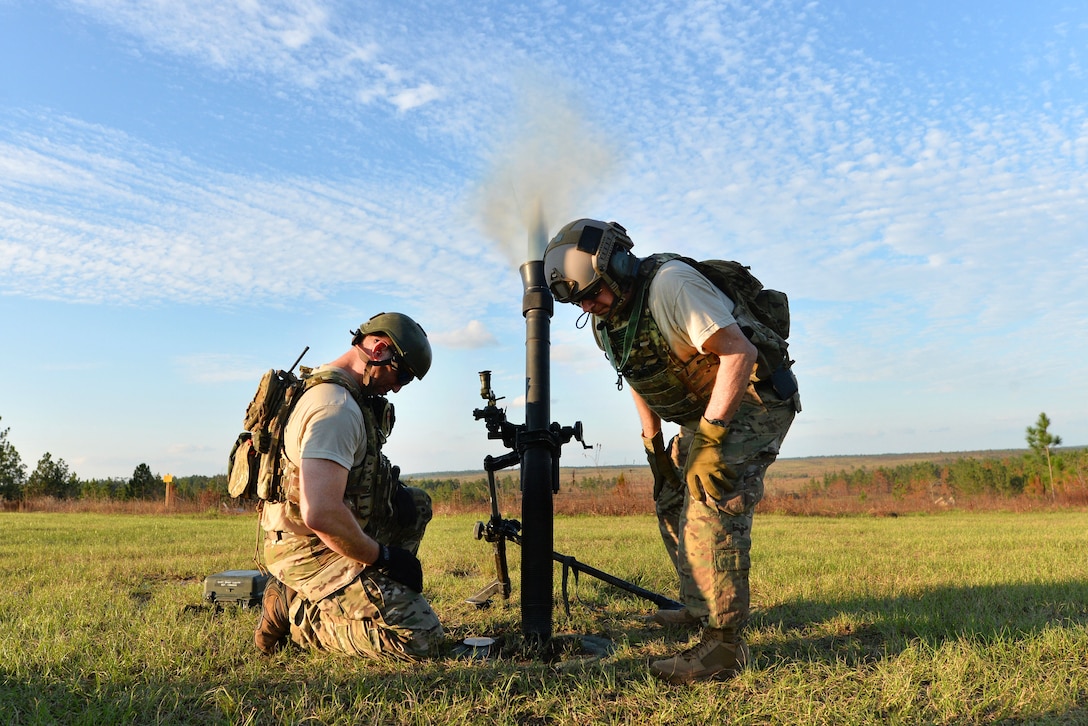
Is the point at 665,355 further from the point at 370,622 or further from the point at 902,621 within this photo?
the point at 902,621

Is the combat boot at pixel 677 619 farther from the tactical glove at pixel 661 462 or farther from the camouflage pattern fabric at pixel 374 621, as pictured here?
the camouflage pattern fabric at pixel 374 621

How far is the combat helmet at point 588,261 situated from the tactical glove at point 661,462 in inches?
49.5

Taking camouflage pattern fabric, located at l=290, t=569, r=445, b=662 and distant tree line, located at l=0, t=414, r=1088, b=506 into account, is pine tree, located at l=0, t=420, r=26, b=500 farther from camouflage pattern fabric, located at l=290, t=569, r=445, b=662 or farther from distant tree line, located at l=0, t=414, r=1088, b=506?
camouflage pattern fabric, located at l=290, t=569, r=445, b=662

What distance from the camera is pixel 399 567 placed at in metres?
4.03

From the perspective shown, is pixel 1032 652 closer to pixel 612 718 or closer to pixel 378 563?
pixel 612 718

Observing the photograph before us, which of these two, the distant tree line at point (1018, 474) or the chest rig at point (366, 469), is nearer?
Answer: the chest rig at point (366, 469)

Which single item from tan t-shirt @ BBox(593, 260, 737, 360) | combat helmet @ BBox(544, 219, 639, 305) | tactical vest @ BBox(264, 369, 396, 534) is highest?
combat helmet @ BBox(544, 219, 639, 305)

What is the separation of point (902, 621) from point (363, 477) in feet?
12.1

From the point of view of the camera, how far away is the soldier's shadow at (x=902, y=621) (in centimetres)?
416

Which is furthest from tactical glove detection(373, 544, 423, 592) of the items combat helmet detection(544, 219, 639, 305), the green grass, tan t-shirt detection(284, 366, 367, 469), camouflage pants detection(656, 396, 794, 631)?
combat helmet detection(544, 219, 639, 305)

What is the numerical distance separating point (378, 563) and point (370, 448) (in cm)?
68

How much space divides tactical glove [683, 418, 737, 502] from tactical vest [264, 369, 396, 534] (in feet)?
6.19

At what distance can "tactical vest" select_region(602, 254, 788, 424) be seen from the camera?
155 inches

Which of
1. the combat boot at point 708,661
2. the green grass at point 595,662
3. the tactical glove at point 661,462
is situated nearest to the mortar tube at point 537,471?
the green grass at point 595,662
